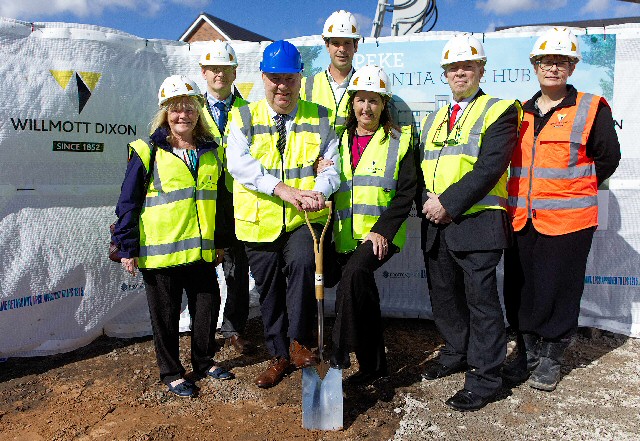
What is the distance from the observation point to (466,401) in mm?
3469

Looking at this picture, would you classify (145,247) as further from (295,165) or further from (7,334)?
(7,334)

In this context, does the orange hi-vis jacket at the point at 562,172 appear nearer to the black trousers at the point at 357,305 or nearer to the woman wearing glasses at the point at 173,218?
the black trousers at the point at 357,305

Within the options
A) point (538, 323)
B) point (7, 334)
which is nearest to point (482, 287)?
point (538, 323)

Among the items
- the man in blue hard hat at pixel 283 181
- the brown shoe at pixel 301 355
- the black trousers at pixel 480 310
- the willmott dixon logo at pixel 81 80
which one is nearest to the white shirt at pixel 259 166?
the man in blue hard hat at pixel 283 181

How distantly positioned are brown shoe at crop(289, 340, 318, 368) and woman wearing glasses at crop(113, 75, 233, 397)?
66 cm

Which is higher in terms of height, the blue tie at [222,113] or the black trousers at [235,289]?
the blue tie at [222,113]

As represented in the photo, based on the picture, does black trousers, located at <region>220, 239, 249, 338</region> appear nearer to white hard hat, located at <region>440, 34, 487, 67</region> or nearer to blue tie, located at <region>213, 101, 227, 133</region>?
blue tie, located at <region>213, 101, 227, 133</region>

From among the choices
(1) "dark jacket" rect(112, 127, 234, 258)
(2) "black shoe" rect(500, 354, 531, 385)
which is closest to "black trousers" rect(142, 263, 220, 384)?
(1) "dark jacket" rect(112, 127, 234, 258)

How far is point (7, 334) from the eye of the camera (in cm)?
424

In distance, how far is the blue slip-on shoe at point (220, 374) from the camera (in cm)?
395

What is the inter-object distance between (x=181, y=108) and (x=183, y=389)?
6.20 ft

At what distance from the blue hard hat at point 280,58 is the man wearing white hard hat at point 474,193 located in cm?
98

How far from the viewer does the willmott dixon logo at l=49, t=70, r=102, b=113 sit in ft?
14.4

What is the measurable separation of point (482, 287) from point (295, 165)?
1.43 metres
